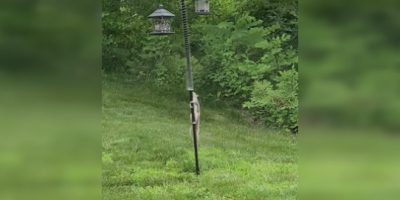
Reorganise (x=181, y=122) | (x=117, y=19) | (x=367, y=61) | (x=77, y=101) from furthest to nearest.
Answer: (x=181, y=122), (x=117, y=19), (x=367, y=61), (x=77, y=101)

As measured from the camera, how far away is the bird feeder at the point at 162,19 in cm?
214

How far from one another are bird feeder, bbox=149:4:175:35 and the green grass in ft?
0.76

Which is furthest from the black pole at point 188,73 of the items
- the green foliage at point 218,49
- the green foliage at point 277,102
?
the green foliage at point 277,102

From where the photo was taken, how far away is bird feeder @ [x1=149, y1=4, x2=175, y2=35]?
214 centimetres

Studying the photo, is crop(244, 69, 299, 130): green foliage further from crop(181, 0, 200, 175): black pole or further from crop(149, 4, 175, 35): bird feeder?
crop(149, 4, 175, 35): bird feeder

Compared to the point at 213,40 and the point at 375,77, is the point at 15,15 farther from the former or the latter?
the point at 375,77

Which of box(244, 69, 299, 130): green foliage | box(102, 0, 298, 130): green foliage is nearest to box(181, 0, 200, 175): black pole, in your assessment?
box(102, 0, 298, 130): green foliage

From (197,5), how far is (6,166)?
36.7 inches

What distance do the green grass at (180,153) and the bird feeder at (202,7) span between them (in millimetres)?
347

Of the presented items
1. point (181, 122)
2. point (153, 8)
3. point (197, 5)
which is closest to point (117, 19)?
point (153, 8)

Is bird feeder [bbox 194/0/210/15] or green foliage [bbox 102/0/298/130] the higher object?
bird feeder [bbox 194/0/210/15]

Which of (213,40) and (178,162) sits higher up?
(213,40)

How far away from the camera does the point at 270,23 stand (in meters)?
2.13

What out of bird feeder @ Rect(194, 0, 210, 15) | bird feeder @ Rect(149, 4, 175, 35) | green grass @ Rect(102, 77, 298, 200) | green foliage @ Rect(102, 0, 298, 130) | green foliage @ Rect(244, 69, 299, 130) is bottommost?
green grass @ Rect(102, 77, 298, 200)
